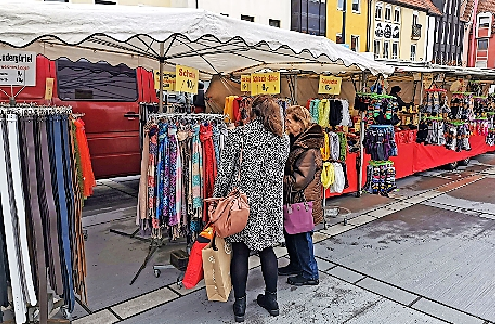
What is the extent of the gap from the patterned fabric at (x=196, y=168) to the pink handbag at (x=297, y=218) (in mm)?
850

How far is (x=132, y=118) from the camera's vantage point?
7.29m

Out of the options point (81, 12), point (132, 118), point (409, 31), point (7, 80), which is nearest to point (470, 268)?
point (81, 12)

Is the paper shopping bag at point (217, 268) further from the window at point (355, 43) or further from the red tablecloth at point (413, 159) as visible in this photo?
the window at point (355, 43)

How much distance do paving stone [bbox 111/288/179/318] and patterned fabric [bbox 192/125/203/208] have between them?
33.2 inches

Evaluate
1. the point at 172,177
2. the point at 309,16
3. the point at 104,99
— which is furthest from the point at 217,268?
the point at 309,16

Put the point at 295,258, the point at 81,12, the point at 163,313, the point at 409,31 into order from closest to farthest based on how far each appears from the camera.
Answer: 1. the point at 81,12
2. the point at 163,313
3. the point at 295,258
4. the point at 409,31

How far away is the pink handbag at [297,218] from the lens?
11.7 feet

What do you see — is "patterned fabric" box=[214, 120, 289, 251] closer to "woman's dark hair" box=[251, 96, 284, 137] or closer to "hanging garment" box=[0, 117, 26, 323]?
"woman's dark hair" box=[251, 96, 284, 137]

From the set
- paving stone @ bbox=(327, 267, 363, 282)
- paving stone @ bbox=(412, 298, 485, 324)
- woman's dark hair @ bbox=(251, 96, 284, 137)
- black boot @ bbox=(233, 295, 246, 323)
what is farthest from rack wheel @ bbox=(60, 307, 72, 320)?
paving stone @ bbox=(412, 298, 485, 324)

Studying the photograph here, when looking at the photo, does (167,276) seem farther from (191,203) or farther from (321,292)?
(321,292)

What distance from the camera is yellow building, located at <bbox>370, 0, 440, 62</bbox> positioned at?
87.2 ft

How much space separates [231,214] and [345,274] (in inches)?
71.9

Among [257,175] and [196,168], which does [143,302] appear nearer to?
[196,168]

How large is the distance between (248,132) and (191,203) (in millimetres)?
1126
